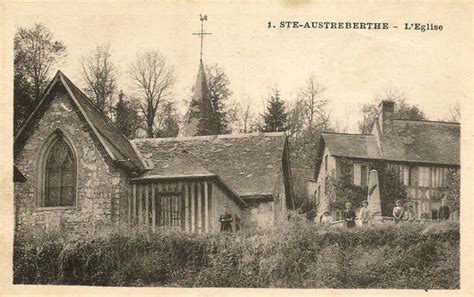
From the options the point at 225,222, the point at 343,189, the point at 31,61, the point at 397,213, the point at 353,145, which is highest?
the point at 31,61

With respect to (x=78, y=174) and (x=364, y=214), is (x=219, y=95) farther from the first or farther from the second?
(x=364, y=214)

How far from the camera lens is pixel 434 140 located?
11.1m

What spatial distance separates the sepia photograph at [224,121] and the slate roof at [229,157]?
38 millimetres

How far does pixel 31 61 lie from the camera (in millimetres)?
10922

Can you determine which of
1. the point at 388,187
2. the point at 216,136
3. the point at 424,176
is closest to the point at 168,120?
the point at 216,136

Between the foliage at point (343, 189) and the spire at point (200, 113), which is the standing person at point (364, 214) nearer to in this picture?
the foliage at point (343, 189)

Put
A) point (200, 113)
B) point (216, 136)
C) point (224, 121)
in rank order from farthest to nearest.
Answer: point (216, 136) → point (224, 121) → point (200, 113)

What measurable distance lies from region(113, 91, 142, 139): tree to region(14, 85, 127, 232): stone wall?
50 cm

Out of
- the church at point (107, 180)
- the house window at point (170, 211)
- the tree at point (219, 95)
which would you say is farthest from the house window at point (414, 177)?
the house window at point (170, 211)

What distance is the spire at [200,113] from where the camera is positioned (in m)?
11.0

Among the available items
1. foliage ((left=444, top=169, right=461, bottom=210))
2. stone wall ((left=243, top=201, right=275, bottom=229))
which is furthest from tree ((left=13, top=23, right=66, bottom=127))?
foliage ((left=444, top=169, right=461, bottom=210))

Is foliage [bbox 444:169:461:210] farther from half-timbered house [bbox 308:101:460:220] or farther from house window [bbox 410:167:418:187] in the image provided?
house window [bbox 410:167:418:187]

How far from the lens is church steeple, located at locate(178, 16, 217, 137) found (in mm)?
11023

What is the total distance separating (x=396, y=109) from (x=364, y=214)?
1649 mm
